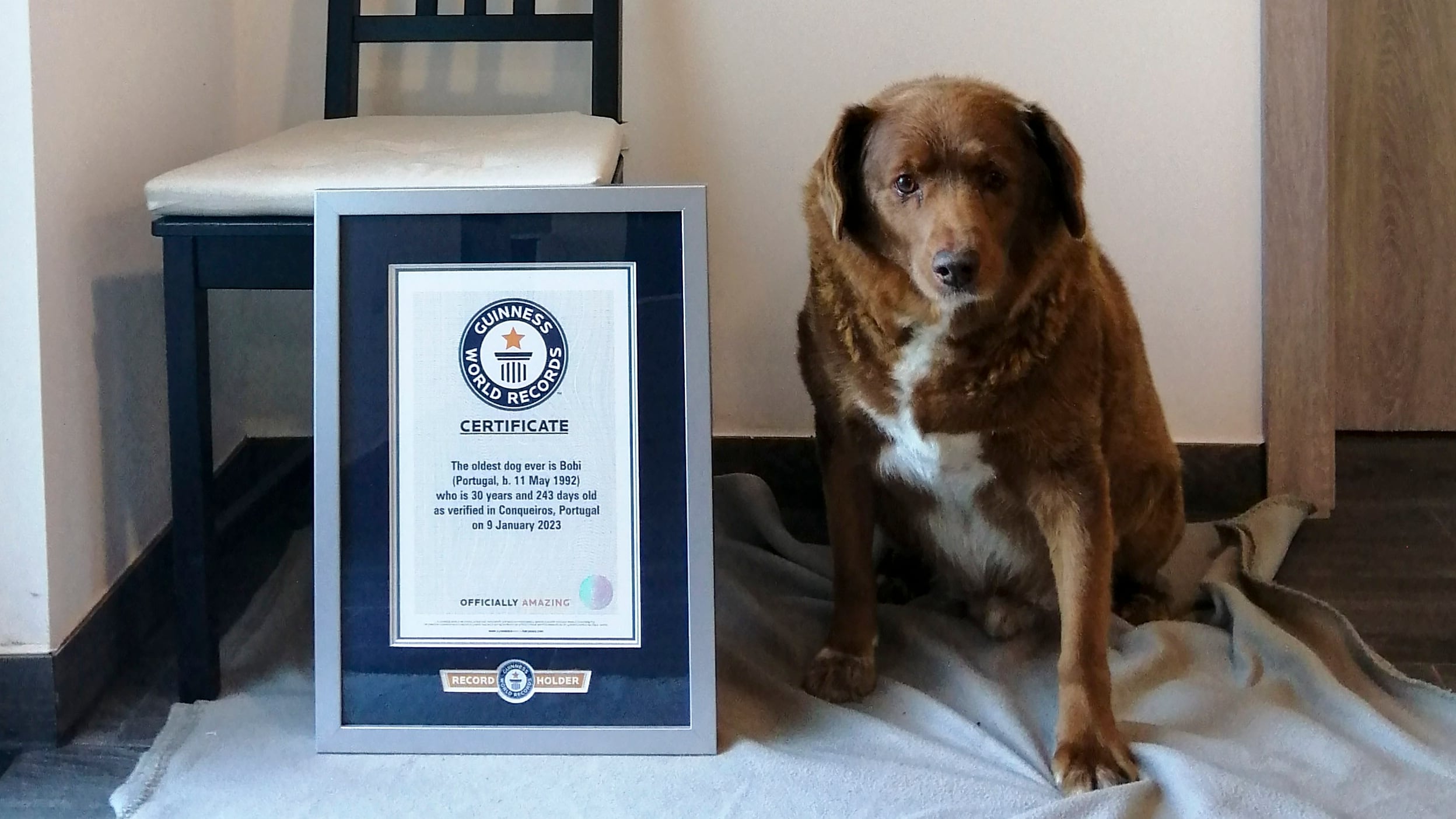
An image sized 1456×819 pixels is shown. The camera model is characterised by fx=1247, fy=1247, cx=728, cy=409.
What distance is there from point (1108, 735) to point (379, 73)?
1.48 metres

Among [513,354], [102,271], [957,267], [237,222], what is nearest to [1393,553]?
[957,267]

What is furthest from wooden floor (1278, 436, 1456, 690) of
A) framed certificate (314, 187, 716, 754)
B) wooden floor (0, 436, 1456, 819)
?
framed certificate (314, 187, 716, 754)

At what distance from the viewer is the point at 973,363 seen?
1.34 metres

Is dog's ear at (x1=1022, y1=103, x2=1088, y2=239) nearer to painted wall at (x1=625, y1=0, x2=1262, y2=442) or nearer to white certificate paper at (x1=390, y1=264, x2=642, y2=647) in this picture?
white certificate paper at (x1=390, y1=264, x2=642, y2=647)

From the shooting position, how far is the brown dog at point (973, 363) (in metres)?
1.28

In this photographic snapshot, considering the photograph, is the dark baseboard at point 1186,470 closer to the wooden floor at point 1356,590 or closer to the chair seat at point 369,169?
the wooden floor at point 1356,590

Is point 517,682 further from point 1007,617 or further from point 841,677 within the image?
point 1007,617

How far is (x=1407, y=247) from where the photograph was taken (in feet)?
8.01

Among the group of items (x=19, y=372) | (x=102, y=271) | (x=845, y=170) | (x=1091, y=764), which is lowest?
(x=1091, y=764)

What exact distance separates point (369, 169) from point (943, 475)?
2.39 feet

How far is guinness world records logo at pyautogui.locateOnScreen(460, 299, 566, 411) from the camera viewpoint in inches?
51.1

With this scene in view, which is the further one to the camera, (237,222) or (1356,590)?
(1356,590)

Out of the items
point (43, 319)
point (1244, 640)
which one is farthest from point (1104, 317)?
point (43, 319)

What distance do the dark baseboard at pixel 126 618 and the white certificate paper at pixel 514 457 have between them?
0.37 m
